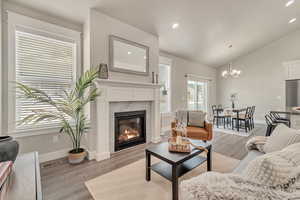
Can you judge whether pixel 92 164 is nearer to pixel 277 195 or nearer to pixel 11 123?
pixel 11 123

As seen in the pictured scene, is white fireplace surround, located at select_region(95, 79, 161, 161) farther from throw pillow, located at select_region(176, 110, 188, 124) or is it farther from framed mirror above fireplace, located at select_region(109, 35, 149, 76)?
throw pillow, located at select_region(176, 110, 188, 124)

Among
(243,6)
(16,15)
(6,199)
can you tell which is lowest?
(6,199)

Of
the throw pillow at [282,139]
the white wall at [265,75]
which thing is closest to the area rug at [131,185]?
the throw pillow at [282,139]

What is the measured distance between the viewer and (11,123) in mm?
2234

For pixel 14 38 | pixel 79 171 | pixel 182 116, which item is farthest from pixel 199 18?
pixel 79 171

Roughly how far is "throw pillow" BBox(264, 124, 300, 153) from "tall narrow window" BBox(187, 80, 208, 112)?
13.9ft

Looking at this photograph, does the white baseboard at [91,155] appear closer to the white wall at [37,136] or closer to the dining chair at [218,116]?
the white wall at [37,136]

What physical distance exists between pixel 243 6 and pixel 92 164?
16.5 feet

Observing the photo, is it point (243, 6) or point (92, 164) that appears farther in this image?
point (243, 6)

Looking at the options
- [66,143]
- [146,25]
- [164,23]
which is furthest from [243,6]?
[66,143]

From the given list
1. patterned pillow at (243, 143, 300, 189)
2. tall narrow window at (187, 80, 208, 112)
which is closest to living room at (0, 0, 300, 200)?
patterned pillow at (243, 143, 300, 189)

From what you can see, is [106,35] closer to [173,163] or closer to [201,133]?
[173,163]

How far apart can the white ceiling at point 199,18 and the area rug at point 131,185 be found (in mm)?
3064

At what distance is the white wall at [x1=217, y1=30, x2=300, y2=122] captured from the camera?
5.63 meters
